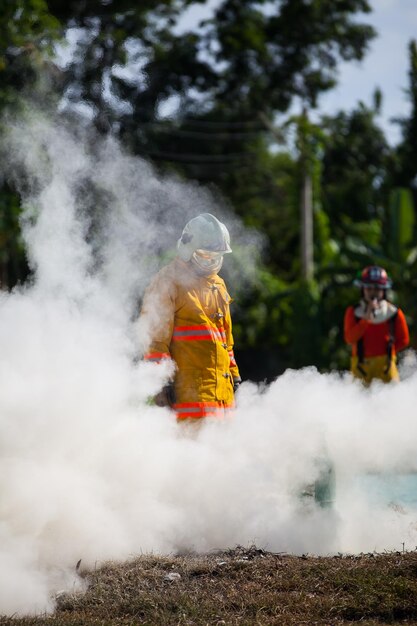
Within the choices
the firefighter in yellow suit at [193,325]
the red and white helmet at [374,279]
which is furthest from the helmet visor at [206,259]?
the red and white helmet at [374,279]

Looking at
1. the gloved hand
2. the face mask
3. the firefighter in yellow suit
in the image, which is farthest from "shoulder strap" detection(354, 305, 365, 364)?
the gloved hand

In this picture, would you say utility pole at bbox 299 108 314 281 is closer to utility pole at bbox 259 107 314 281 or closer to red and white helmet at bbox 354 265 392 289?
utility pole at bbox 259 107 314 281

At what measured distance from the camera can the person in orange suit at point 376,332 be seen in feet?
32.1

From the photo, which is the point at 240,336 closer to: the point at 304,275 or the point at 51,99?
the point at 304,275

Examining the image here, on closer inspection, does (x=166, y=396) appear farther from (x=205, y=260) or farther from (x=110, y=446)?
(x=205, y=260)

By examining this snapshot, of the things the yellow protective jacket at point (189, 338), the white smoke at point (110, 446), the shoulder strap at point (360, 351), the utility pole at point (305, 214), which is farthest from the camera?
the utility pole at point (305, 214)

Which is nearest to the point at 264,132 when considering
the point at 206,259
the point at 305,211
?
the point at 305,211

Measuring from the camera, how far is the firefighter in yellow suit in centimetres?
682

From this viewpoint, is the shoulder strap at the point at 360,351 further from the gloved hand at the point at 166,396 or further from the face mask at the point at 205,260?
the gloved hand at the point at 166,396

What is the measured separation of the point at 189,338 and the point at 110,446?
45.1 inches

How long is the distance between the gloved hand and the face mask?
856 mm

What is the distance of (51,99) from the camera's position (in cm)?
1123

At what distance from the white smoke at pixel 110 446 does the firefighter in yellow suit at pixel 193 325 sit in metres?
0.15

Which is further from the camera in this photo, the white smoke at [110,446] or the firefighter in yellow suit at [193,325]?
the firefighter in yellow suit at [193,325]
